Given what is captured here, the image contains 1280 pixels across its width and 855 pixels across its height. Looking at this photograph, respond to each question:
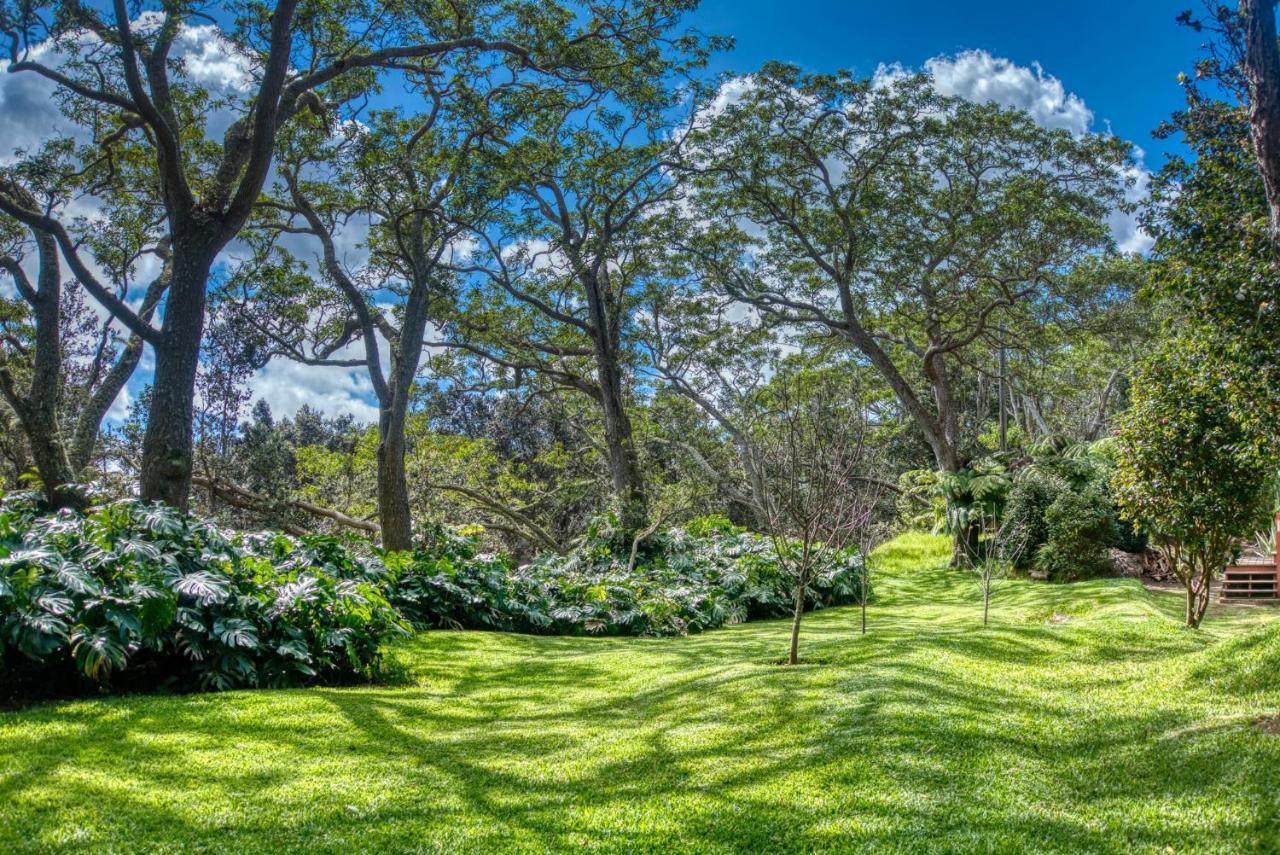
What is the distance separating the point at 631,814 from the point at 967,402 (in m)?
35.3

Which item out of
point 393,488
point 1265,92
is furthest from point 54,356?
point 1265,92

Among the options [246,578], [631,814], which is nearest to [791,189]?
[246,578]

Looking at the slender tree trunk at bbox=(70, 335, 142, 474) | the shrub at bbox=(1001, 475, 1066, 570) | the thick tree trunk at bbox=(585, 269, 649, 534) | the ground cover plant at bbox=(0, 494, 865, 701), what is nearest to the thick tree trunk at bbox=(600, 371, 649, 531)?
the thick tree trunk at bbox=(585, 269, 649, 534)

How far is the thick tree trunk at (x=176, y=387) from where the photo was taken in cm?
809

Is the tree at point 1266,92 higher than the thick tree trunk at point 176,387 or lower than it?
higher

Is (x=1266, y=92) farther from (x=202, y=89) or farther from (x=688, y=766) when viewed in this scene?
(x=202, y=89)

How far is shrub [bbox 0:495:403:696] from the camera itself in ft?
15.6

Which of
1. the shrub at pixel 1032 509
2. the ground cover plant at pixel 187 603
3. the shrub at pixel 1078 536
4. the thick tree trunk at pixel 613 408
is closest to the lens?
the ground cover plant at pixel 187 603

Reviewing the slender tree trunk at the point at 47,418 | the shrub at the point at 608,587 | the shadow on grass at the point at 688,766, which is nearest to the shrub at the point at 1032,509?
the shrub at the point at 608,587

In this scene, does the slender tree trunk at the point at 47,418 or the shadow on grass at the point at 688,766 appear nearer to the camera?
the shadow on grass at the point at 688,766

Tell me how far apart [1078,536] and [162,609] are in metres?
13.7

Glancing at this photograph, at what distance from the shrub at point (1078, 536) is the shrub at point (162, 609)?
38.3 ft

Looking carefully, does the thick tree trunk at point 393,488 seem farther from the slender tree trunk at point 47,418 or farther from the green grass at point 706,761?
the green grass at point 706,761

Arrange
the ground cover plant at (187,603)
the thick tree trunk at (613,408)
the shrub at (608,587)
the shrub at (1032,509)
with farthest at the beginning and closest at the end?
the thick tree trunk at (613,408) < the shrub at (1032,509) < the shrub at (608,587) < the ground cover plant at (187,603)
